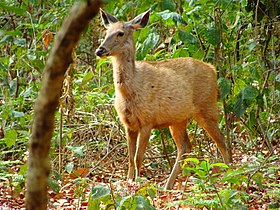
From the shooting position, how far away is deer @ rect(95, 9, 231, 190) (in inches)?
314

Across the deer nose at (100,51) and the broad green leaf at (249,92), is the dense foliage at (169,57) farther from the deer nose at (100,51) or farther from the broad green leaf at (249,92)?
the deer nose at (100,51)

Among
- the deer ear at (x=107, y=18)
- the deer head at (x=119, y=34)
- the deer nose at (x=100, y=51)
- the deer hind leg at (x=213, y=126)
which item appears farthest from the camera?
the deer hind leg at (x=213, y=126)

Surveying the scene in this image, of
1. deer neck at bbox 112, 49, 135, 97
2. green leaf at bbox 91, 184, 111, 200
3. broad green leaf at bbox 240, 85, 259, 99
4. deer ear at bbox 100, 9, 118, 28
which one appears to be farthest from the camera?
deer ear at bbox 100, 9, 118, 28

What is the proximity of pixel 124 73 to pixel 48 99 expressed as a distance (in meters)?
6.61

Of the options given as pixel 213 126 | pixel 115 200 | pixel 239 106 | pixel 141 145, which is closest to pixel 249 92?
pixel 239 106

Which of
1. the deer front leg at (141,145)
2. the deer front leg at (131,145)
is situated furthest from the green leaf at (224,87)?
the deer front leg at (131,145)

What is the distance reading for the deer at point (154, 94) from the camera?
7.98 m

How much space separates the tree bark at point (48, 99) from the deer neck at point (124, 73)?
6.49 meters

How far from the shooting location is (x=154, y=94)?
8.26 metres

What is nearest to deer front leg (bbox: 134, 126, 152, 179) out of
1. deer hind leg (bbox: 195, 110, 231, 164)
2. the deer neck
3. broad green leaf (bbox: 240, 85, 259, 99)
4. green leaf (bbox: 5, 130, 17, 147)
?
the deer neck

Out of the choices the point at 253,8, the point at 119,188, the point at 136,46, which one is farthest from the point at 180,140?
the point at 119,188

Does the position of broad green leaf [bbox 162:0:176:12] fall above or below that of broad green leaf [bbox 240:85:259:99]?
above

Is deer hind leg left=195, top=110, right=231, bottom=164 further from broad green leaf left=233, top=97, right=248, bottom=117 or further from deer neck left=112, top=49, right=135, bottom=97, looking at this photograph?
deer neck left=112, top=49, right=135, bottom=97

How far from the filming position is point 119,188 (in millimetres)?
5371
